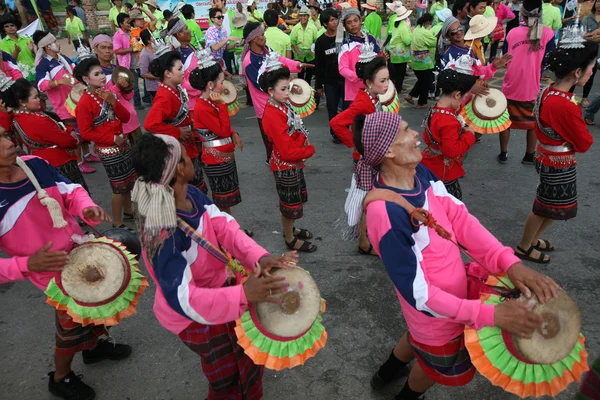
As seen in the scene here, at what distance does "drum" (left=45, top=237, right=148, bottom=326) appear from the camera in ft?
7.78

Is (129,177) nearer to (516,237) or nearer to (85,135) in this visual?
(85,135)

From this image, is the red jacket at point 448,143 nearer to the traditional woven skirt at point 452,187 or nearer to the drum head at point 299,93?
the traditional woven skirt at point 452,187

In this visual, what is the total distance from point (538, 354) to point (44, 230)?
275 centimetres

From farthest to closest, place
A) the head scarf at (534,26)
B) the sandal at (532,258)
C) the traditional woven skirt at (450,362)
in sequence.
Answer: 1. the head scarf at (534,26)
2. the sandal at (532,258)
3. the traditional woven skirt at (450,362)

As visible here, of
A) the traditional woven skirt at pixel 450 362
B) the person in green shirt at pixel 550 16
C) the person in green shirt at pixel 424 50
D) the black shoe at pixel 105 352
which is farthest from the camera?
the person in green shirt at pixel 550 16

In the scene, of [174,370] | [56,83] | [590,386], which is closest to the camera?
[590,386]

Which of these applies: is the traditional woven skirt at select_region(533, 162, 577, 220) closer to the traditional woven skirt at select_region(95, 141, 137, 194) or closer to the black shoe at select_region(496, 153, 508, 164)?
the black shoe at select_region(496, 153, 508, 164)

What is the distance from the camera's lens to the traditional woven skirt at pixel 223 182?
446 cm

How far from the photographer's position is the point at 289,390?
294 centimetres

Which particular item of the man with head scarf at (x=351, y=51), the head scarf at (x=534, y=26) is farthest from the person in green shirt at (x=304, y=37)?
the head scarf at (x=534, y=26)

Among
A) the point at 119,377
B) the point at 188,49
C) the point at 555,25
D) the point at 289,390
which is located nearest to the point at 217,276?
the point at 289,390

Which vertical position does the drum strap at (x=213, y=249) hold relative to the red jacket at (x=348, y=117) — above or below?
above

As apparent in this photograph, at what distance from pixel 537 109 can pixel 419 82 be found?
5.45m

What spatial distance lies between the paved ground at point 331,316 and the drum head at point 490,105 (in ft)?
4.33
